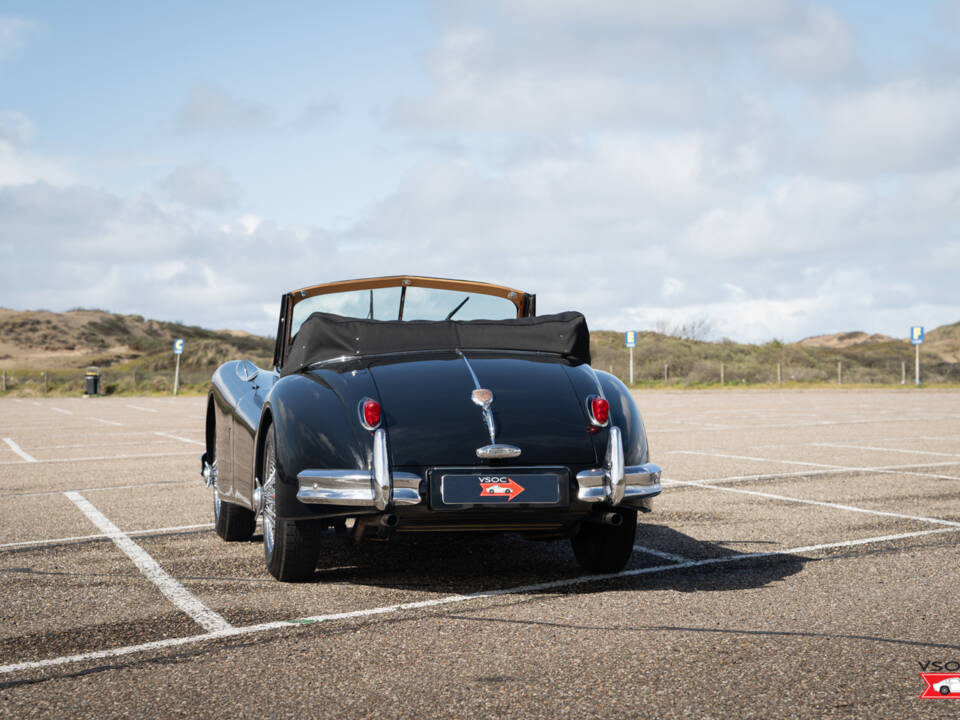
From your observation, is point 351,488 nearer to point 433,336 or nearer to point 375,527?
point 375,527

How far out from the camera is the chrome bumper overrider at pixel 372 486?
170 inches

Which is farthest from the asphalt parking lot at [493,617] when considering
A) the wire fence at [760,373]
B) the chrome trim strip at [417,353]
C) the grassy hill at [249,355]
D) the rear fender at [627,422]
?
the grassy hill at [249,355]

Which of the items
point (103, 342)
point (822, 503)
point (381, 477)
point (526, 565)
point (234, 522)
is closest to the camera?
point (381, 477)

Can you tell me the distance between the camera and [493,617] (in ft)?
13.8

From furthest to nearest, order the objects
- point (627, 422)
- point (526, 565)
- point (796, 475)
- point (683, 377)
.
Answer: point (683, 377) < point (796, 475) < point (526, 565) < point (627, 422)

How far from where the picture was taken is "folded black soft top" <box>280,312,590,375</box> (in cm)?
508

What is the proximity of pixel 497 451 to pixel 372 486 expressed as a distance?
574 millimetres

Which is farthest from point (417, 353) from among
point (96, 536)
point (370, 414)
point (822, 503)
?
point (822, 503)

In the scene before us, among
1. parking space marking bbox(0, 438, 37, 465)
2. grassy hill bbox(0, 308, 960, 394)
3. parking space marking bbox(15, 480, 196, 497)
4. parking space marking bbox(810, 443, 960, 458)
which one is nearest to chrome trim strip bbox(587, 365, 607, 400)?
parking space marking bbox(15, 480, 196, 497)

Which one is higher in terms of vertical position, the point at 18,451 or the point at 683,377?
the point at 683,377

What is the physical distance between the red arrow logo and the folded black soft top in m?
0.96

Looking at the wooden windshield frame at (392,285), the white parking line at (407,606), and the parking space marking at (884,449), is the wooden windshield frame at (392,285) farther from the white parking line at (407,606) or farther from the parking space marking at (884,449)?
the parking space marking at (884,449)

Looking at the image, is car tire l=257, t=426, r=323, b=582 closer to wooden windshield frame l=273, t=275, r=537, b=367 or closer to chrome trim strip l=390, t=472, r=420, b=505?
chrome trim strip l=390, t=472, r=420, b=505

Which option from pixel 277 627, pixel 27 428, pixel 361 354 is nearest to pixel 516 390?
pixel 361 354
